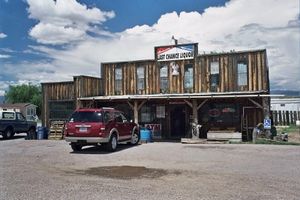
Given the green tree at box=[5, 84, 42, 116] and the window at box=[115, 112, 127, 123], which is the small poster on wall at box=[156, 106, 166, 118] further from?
the green tree at box=[5, 84, 42, 116]

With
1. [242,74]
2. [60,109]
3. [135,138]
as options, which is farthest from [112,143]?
[60,109]

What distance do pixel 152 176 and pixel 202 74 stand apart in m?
16.1

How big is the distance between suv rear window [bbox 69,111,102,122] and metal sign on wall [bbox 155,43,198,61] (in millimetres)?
10928

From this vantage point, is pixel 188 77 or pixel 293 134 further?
pixel 293 134

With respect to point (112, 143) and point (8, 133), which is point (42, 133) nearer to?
point (8, 133)

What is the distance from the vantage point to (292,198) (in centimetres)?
784

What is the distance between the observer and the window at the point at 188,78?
26.3m

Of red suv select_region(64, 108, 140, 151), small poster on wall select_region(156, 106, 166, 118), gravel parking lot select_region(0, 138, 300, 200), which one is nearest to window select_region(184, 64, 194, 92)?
small poster on wall select_region(156, 106, 166, 118)

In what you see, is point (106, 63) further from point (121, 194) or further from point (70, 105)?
point (121, 194)

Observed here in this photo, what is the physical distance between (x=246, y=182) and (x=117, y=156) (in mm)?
6889

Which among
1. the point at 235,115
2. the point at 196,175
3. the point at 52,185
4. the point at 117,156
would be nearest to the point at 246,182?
the point at 196,175

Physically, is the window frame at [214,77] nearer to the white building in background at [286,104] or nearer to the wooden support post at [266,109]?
the wooden support post at [266,109]

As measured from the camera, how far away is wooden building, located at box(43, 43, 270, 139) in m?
24.4

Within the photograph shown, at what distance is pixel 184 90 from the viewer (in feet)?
86.8
